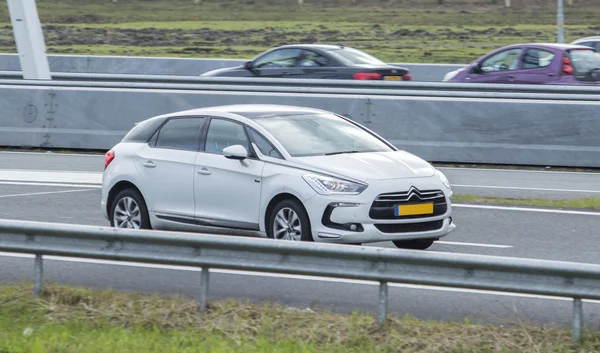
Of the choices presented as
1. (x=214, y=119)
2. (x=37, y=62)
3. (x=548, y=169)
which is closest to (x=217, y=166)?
(x=214, y=119)

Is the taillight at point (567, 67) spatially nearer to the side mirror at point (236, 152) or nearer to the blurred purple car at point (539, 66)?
the blurred purple car at point (539, 66)

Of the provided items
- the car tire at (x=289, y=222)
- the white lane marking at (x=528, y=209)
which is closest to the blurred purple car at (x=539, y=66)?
the white lane marking at (x=528, y=209)

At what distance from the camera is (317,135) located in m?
Result: 11.2

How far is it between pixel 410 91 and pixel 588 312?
52.1ft

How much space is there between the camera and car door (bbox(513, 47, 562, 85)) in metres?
23.9

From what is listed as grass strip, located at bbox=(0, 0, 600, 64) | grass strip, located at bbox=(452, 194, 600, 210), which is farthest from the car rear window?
grass strip, located at bbox=(0, 0, 600, 64)

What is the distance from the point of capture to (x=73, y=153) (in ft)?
65.7

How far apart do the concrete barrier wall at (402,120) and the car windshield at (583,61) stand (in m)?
6.04

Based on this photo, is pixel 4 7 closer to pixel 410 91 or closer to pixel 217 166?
pixel 410 91

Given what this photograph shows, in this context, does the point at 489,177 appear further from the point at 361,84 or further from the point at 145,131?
the point at 361,84

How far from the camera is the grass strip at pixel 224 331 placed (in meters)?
7.36

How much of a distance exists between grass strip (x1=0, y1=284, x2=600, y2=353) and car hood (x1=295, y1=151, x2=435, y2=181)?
7.33ft

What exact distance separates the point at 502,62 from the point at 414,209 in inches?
603

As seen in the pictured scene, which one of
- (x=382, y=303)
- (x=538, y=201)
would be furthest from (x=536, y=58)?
(x=382, y=303)
